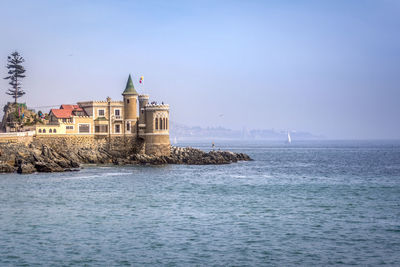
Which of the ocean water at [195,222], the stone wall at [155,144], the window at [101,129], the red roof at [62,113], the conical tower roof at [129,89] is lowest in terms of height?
the ocean water at [195,222]

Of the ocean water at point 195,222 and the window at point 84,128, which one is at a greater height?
the window at point 84,128

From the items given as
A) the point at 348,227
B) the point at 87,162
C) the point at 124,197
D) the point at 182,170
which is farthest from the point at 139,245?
the point at 87,162

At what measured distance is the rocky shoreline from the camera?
73125 millimetres

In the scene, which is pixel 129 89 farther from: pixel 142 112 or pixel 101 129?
pixel 101 129

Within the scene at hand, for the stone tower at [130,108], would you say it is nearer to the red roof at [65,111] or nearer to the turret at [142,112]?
the turret at [142,112]

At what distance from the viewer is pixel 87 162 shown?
89.2 meters

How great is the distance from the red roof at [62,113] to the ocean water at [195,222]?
2953 cm

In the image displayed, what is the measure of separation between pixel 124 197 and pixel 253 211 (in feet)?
46.5

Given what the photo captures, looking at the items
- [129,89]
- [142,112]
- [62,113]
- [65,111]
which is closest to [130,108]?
[142,112]

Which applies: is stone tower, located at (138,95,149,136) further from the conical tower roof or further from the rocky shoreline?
the rocky shoreline

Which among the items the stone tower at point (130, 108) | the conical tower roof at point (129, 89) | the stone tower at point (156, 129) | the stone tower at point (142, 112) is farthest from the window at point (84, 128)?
the stone tower at point (156, 129)

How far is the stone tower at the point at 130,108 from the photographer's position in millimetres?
93562

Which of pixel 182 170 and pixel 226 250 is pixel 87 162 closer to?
pixel 182 170

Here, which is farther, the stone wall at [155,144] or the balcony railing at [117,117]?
the balcony railing at [117,117]
